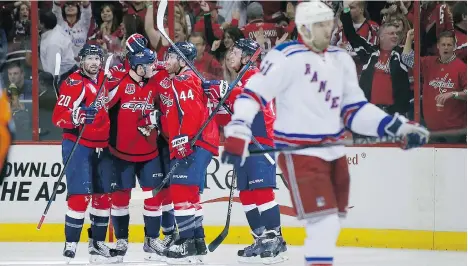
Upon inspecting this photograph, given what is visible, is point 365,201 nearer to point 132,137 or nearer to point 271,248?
point 271,248

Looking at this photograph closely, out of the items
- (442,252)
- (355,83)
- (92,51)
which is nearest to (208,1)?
(92,51)

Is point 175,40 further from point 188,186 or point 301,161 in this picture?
point 301,161

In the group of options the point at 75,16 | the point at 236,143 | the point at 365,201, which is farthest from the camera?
the point at 75,16

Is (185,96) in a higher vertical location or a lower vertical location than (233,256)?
higher

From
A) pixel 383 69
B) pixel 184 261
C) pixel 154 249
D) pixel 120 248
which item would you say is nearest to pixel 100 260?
pixel 120 248

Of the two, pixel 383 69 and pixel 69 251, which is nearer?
pixel 69 251

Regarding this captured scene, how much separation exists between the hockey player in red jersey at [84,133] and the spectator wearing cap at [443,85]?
238cm

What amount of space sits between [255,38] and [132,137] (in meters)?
Result: 1.65

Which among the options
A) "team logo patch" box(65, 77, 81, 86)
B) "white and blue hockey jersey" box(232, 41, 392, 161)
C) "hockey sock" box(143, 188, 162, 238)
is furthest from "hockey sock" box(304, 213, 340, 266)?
"hockey sock" box(143, 188, 162, 238)

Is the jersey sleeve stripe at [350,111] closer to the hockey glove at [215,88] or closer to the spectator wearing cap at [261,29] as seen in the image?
the hockey glove at [215,88]

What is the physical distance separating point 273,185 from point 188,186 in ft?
2.05

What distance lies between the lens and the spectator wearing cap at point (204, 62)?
9.18m

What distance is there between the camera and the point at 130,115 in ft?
25.8

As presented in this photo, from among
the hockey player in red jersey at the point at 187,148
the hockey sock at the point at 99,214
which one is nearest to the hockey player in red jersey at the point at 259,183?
the hockey player in red jersey at the point at 187,148
